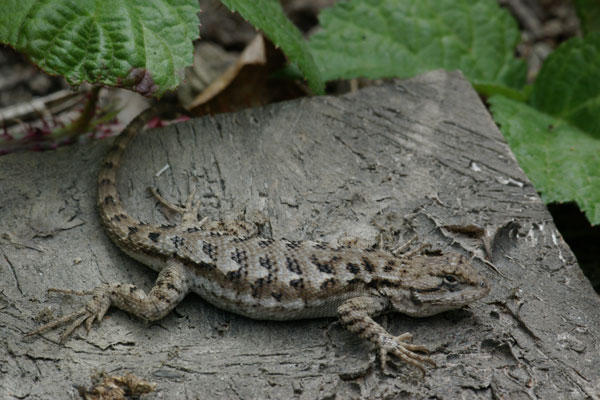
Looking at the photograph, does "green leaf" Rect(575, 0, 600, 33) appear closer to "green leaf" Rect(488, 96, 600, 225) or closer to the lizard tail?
"green leaf" Rect(488, 96, 600, 225)

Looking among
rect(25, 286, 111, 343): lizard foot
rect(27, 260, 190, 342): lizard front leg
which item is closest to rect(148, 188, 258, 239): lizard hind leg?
rect(27, 260, 190, 342): lizard front leg

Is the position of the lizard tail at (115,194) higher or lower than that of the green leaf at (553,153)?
lower

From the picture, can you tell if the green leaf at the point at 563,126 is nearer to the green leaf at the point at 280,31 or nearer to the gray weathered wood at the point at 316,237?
the gray weathered wood at the point at 316,237

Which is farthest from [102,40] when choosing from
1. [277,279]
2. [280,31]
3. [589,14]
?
[589,14]

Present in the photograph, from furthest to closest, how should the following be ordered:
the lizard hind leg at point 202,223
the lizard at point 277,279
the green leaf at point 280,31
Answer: the green leaf at point 280,31
the lizard hind leg at point 202,223
the lizard at point 277,279

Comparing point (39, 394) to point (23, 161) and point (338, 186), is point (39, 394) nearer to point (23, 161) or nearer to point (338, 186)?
point (23, 161)

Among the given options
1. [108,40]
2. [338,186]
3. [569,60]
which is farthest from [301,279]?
[569,60]

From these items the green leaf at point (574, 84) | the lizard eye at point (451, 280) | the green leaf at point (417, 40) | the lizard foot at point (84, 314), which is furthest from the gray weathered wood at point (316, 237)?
the green leaf at point (574, 84)

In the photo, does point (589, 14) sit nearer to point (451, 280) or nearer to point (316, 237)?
point (451, 280)
